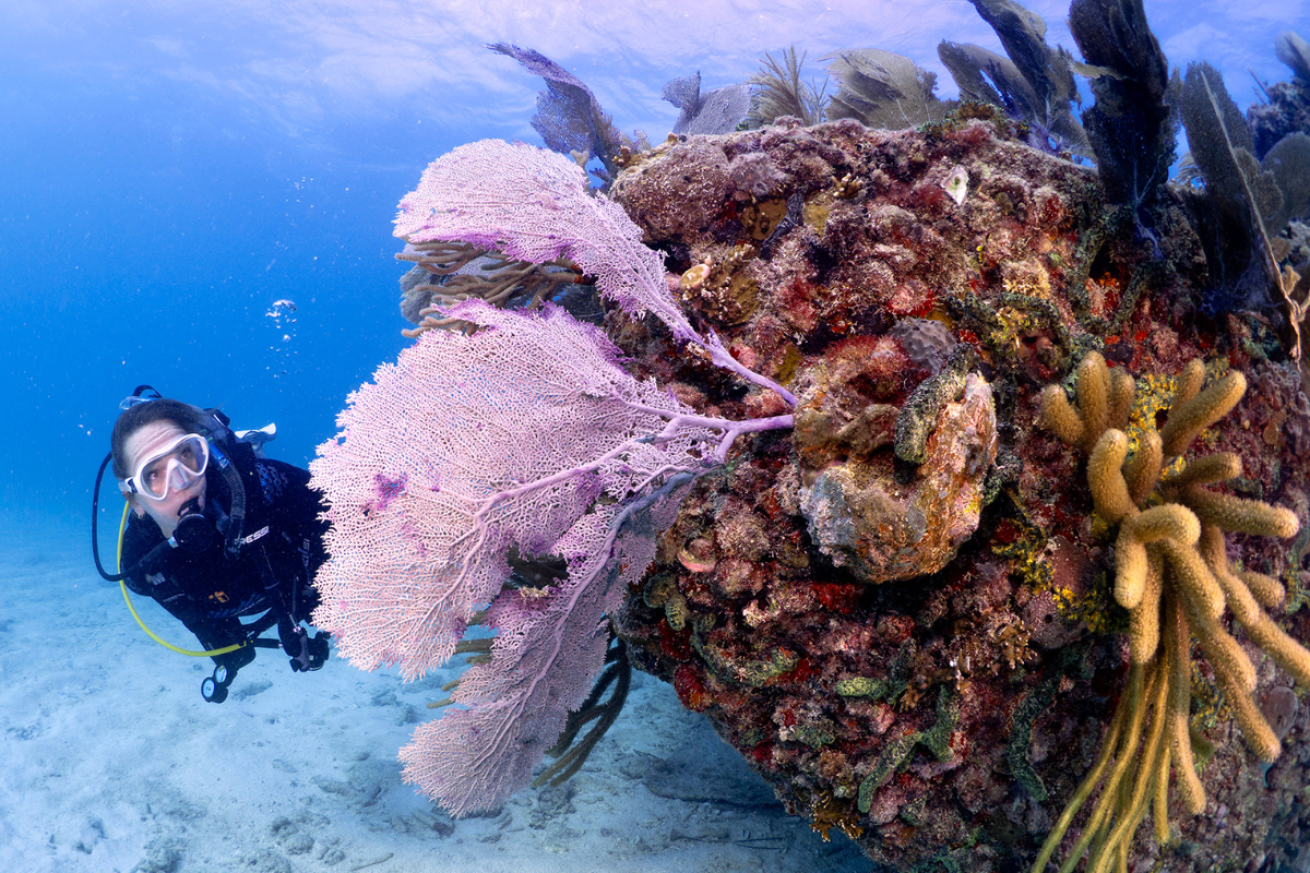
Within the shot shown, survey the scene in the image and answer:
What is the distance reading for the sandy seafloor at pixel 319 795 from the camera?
4473 millimetres

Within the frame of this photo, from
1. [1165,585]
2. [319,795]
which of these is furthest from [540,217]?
[319,795]

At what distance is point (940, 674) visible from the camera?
2369mm

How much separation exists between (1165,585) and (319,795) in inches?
296

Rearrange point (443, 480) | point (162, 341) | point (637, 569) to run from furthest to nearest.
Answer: point (162, 341) → point (637, 569) → point (443, 480)

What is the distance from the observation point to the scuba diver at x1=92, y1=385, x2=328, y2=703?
505cm

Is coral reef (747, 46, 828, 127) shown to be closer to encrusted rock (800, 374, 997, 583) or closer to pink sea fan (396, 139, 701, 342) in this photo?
pink sea fan (396, 139, 701, 342)

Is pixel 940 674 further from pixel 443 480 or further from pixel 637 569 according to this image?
pixel 443 480

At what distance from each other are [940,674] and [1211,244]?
2.17 metres

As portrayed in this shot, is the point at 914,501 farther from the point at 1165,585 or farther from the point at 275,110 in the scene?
the point at 275,110

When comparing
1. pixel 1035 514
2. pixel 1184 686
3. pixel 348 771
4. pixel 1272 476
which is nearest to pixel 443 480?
pixel 1035 514

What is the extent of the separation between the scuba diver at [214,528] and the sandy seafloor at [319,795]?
1.50 m

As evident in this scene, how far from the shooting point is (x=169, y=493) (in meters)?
5.05

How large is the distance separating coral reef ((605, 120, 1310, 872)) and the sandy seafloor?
2083 millimetres

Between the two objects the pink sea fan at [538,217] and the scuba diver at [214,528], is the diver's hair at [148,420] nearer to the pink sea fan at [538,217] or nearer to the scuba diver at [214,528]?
the scuba diver at [214,528]
